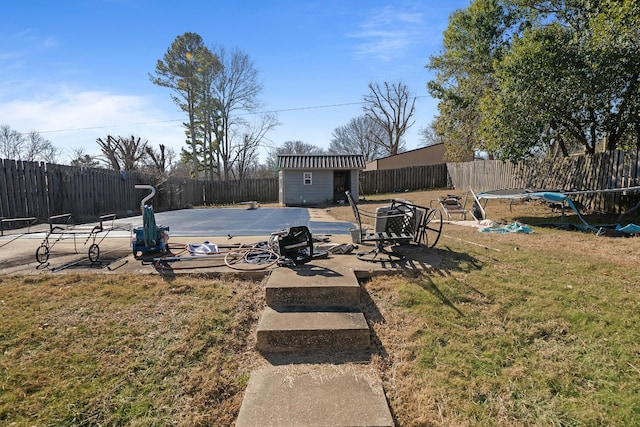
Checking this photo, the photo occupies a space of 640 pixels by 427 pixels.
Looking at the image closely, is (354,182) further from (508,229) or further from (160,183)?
(508,229)

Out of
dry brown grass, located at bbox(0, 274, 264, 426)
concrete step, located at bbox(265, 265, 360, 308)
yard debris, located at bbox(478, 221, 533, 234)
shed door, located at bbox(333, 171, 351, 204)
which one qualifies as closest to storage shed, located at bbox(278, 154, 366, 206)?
shed door, located at bbox(333, 171, 351, 204)

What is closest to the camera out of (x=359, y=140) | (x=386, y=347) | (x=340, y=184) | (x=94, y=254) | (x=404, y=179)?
(x=386, y=347)

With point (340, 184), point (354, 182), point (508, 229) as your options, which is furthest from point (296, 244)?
point (340, 184)

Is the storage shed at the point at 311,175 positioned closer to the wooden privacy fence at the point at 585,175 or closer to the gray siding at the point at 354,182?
the gray siding at the point at 354,182

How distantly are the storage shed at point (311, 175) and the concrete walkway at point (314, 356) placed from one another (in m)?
13.8

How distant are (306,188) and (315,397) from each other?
611 inches

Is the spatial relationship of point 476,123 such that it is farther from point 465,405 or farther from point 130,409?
point 130,409

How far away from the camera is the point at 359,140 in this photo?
45031mm

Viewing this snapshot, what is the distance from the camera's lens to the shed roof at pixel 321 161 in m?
17.2

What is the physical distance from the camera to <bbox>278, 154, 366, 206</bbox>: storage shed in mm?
17297

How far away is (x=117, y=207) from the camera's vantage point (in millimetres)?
12609

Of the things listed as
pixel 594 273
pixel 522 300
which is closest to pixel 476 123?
pixel 594 273

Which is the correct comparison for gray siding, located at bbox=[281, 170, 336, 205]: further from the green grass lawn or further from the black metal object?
the green grass lawn

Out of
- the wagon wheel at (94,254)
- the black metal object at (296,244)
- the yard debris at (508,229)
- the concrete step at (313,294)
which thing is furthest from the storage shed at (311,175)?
the concrete step at (313,294)
